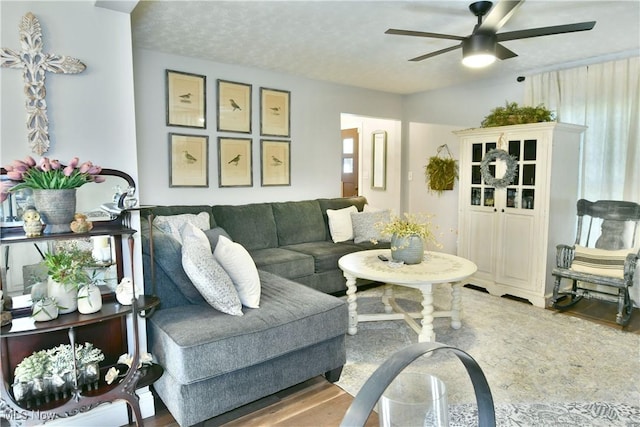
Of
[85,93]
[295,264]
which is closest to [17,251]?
[85,93]

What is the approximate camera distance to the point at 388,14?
2.92 meters

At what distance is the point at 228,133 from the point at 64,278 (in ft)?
9.36

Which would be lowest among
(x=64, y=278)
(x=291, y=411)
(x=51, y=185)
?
(x=291, y=411)

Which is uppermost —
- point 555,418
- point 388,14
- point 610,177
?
point 388,14

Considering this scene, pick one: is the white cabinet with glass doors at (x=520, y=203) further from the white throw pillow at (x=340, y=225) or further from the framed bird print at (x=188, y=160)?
the framed bird print at (x=188, y=160)

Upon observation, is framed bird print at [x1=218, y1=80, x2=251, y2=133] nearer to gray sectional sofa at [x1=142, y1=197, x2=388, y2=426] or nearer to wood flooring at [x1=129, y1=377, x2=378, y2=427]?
gray sectional sofa at [x1=142, y1=197, x2=388, y2=426]

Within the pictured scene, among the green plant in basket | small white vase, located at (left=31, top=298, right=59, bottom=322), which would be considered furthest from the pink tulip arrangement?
small white vase, located at (left=31, top=298, right=59, bottom=322)

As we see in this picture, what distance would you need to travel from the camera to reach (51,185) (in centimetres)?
174

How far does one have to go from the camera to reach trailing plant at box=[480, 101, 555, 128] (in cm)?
403

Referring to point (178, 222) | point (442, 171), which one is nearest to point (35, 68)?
point (178, 222)

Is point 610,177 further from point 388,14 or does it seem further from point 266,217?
point 266,217

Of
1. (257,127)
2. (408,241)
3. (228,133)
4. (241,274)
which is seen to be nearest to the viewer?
(241,274)

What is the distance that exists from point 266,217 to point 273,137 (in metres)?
0.99

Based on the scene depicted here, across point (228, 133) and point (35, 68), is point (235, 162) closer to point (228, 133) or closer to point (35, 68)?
point (228, 133)
